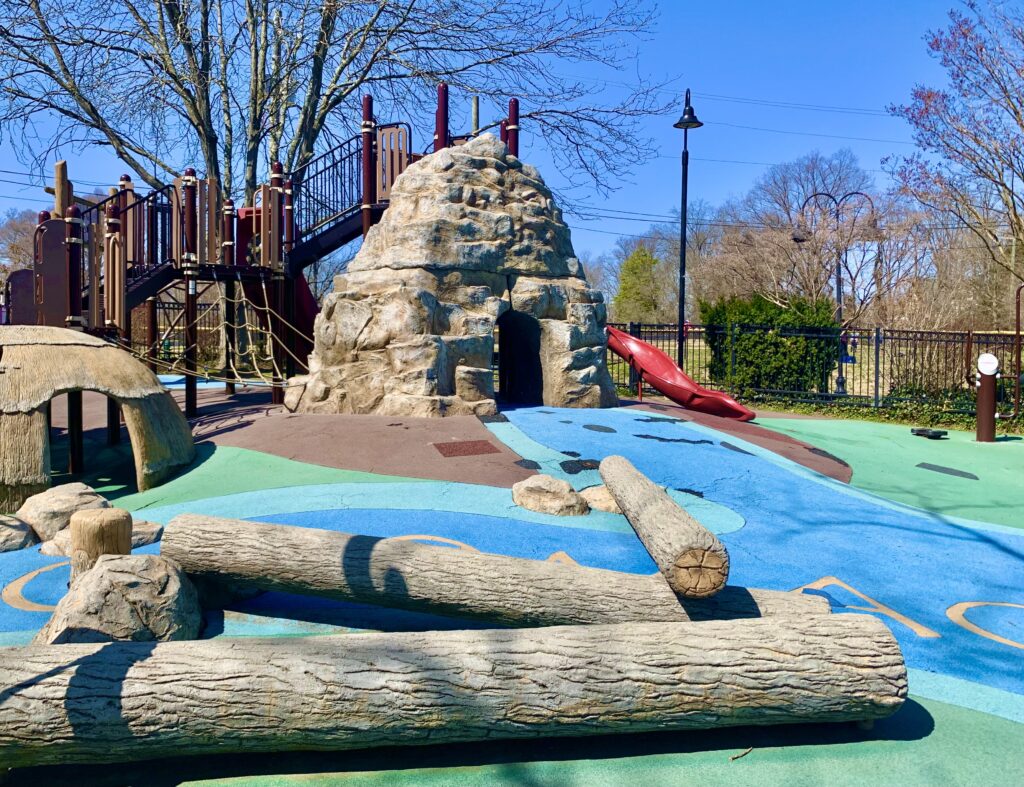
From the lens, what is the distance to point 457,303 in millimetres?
11008

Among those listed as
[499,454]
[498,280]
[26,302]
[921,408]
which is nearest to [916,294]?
[921,408]

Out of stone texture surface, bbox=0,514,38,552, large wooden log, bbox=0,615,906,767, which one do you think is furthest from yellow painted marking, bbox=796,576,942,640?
stone texture surface, bbox=0,514,38,552

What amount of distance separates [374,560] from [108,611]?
4.46 ft

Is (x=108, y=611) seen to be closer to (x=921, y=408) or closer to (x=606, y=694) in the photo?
(x=606, y=694)

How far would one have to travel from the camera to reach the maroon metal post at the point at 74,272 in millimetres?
9852

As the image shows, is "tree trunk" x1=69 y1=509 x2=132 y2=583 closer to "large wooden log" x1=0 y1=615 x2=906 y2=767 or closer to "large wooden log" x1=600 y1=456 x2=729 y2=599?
"large wooden log" x1=0 y1=615 x2=906 y2=767

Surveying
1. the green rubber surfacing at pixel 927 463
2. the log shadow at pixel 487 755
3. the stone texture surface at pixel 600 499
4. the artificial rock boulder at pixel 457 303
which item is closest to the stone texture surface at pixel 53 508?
the log shadow at pixel 487 755

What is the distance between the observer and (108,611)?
158 inches

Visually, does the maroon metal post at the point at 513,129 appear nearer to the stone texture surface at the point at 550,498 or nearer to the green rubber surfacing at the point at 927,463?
the green rubber surfacing at the point at 927,463

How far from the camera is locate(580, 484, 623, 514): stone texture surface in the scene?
7141mm

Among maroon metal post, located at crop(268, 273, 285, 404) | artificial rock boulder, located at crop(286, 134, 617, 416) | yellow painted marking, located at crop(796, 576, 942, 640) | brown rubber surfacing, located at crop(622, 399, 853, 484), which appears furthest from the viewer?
maroon metal post, located at crop(268, 273, 285, 404)

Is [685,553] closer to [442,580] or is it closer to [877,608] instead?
[442,580]

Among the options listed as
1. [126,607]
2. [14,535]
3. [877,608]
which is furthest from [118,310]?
[877,608]

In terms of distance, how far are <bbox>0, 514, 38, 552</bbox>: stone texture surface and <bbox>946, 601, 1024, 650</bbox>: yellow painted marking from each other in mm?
A: 6825
